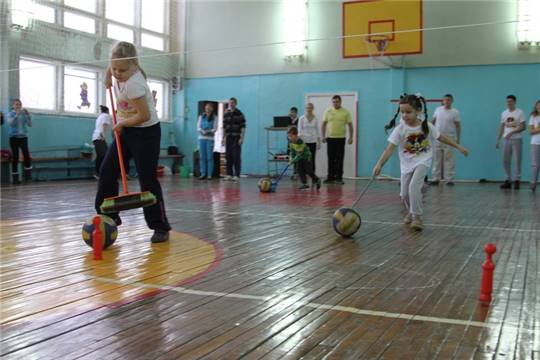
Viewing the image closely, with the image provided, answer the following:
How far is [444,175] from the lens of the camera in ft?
43.0

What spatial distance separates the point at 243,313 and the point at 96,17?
43.0 feet

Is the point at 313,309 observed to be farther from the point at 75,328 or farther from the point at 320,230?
the point at 320,230

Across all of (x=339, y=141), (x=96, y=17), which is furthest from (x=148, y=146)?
(x=96, y=17)

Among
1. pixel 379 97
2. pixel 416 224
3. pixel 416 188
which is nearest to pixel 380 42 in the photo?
pixel 379 97

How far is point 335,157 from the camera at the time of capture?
12.3 m

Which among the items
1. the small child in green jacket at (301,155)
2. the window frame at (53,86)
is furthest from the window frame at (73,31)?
the small child in green jacket at (301,155)

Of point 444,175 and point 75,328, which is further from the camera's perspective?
point 444,175

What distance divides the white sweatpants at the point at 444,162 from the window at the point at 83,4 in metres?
8.88

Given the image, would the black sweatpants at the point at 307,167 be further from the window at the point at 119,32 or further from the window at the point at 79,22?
the window at the point at 119,32

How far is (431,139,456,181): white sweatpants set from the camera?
12.7 meters

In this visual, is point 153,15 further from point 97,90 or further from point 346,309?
point 346,309

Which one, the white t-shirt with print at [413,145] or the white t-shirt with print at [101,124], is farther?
the white t-shirt with print at [101,124]

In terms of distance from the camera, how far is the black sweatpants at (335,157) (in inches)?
481

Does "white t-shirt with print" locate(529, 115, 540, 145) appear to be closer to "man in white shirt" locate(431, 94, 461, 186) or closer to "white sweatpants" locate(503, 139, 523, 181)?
"white sweatpants" locate(503, 139, 523, 181)
